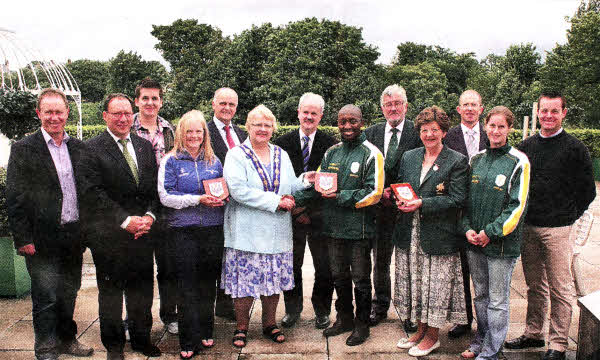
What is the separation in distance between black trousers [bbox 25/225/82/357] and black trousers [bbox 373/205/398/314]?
2.72 metres

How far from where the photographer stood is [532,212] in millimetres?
3877

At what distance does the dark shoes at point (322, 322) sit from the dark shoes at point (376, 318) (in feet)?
1.38

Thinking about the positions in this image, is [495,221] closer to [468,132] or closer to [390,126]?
[390,126]

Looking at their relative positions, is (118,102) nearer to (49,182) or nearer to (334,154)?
(49,182)

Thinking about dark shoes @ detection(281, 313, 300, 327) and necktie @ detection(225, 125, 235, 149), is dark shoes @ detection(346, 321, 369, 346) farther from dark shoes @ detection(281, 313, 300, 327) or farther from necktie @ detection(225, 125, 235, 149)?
necktie @ detection(225, 125, 235, 149)

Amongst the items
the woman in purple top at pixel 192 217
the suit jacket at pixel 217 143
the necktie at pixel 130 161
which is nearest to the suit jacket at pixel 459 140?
the suit jacket at pixel 217 143

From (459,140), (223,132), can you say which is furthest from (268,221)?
(459,140)

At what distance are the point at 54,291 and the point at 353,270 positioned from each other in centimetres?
250

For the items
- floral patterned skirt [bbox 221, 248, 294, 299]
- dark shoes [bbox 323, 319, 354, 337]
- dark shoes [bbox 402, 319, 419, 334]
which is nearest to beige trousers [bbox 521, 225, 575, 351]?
dark shoes [bbox 402, 319, 419, 334]

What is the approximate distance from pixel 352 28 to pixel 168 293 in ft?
113

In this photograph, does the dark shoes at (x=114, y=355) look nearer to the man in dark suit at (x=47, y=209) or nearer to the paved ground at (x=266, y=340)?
the paved ground at (x=266, y=340)

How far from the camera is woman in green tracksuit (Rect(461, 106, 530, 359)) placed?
11.3 feet

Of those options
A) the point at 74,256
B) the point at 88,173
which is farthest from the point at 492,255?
the point at 74,256

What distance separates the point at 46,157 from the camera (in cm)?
370
